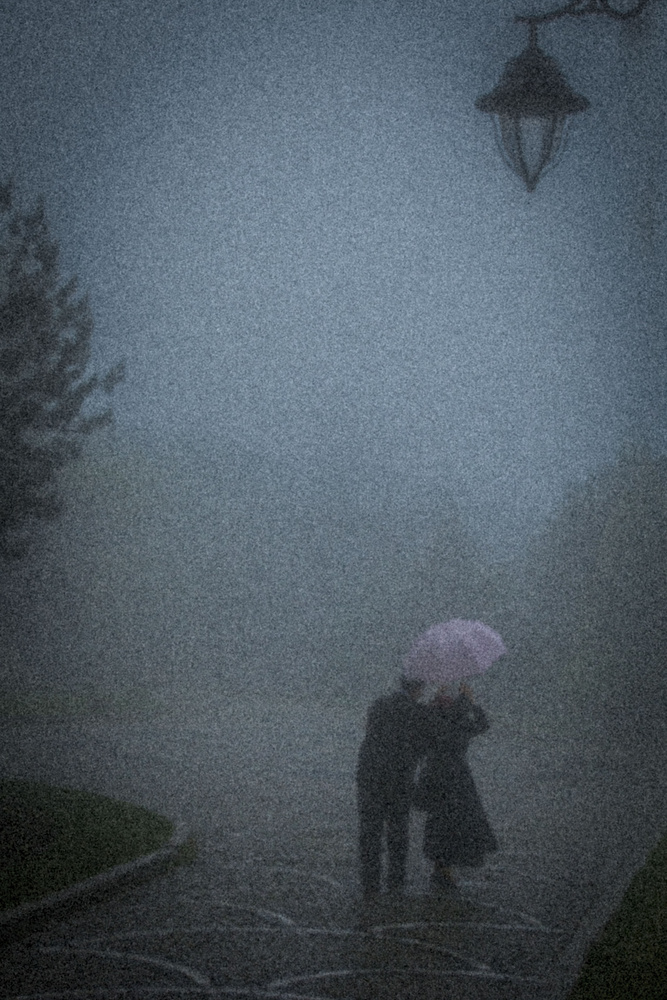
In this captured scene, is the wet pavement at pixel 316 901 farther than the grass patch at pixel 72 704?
No

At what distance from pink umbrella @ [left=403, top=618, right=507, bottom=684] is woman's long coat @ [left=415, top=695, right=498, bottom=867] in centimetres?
26

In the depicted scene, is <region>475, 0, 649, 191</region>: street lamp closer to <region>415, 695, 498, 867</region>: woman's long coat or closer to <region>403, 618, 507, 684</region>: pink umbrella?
<region>403, 618, 507, 684</region>: pink umbrella

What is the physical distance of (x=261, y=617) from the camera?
165 ft

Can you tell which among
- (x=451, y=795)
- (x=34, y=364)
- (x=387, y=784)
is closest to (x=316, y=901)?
(x=387, y=784)

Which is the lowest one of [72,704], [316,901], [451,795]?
[72,704]

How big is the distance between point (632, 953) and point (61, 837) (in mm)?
5654

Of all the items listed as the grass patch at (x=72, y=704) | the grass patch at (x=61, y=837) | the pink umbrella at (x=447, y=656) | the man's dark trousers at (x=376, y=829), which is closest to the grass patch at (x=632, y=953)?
the man's dark trousers at (x=376, y=829)

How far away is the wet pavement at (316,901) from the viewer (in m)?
6.98

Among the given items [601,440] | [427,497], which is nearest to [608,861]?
[601,440]

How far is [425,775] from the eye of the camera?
10.4 meters

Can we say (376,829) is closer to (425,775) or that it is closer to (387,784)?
(387,784)

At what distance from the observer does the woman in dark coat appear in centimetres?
1005

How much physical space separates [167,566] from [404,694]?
3888 centimetres

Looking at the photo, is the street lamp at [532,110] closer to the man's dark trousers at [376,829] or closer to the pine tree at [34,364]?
the man's dark trousers at [376,829]
